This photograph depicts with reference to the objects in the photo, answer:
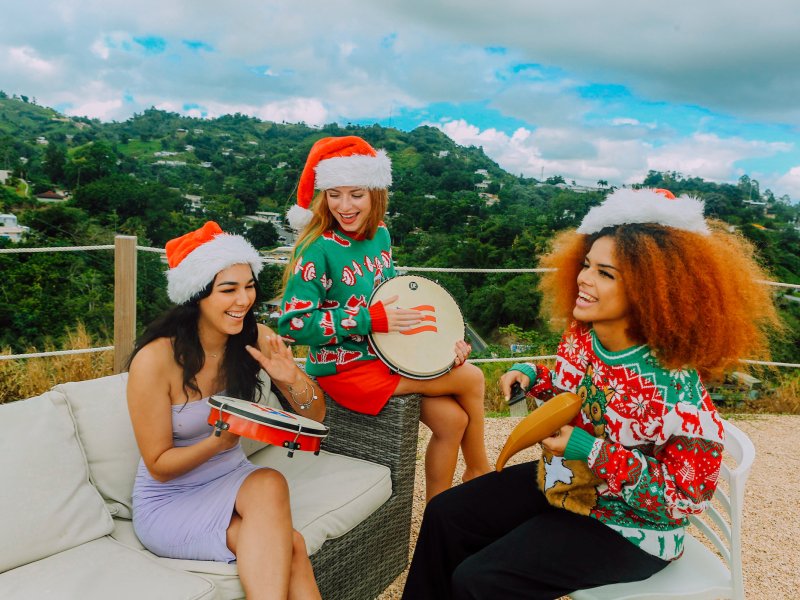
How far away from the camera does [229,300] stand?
1892 millimetres

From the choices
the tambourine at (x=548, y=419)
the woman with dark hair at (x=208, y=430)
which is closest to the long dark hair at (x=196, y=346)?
the woman with dark hair at (x=208, y=430)

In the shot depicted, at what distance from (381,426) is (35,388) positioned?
9.25ft

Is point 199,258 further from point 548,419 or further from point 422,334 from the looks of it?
point 548,419

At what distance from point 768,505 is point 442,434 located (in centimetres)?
208

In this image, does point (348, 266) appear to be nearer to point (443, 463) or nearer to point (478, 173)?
point (443, 463)

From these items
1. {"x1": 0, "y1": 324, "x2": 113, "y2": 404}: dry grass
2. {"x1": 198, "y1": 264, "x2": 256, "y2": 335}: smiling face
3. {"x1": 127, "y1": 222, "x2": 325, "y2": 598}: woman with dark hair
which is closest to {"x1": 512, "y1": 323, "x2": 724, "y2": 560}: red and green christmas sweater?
{"x1": 127, "y1": 222, "x2": 325, "y2": 598}: woman with dark hair

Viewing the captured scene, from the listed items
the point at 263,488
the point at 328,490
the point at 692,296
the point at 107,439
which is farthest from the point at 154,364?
the point at 692,296

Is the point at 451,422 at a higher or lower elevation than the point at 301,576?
higher

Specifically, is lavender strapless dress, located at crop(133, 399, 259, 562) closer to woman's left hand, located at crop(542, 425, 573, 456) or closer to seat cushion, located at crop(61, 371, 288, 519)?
seat cushion, located at crop(61, 371, 288, 519)

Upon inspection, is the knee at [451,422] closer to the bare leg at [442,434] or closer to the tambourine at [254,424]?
the bare leg at [442,434]

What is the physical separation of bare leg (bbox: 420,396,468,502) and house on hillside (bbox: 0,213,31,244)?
52.5 ft

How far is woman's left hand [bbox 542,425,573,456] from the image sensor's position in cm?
151

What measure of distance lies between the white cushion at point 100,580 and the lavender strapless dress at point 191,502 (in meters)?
0.08

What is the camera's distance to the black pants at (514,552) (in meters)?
1.50
